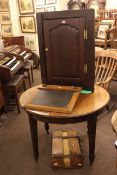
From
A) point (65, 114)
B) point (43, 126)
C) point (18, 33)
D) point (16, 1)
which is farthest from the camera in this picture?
point (18, 33)

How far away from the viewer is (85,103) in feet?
6.06

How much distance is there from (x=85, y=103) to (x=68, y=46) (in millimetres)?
559

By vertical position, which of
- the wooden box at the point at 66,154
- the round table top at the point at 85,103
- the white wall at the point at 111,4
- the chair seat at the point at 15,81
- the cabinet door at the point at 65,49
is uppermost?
the white wall at the point at 111,4

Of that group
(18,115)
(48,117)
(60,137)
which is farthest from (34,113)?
(18,115)

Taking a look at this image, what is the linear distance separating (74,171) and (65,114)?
771mm

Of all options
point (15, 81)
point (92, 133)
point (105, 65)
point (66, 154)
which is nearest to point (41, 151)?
point (66, 154)

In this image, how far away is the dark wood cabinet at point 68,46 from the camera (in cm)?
182

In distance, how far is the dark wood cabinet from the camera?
1817 millimetres

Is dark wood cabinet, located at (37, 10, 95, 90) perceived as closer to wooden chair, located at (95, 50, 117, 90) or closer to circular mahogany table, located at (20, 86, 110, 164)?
circular mahogany table, located at (20, 86, 110, 164)

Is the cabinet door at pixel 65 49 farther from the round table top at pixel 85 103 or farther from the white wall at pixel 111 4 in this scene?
the white wall at pixel 111 4

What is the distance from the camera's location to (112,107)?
330cm

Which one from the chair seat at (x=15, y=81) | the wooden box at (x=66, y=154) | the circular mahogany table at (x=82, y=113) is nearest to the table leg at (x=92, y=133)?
the circular mahogany table at (x=82, y=113)

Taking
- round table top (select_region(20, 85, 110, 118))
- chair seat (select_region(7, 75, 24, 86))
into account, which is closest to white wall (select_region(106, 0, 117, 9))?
chair seat (select_region(7, 75, 24, 86))

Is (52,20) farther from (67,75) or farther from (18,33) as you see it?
(18,33)
